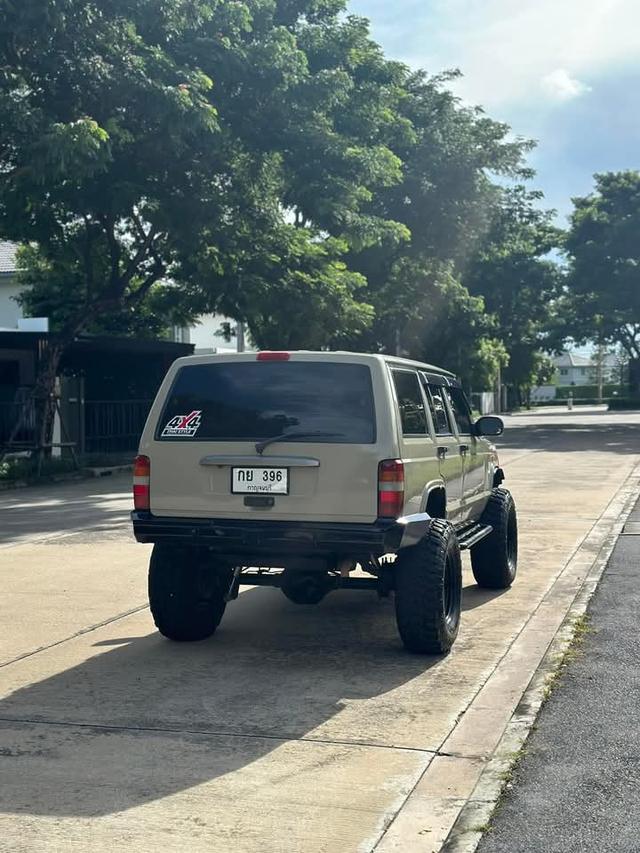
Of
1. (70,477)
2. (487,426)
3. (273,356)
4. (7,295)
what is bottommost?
(70,477)

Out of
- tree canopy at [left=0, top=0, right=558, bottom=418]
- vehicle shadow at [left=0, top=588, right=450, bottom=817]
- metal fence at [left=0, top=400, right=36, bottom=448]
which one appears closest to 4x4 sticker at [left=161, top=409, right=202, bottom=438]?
vehicle shadow at [left=0, top=588, right=450, bottom=817]

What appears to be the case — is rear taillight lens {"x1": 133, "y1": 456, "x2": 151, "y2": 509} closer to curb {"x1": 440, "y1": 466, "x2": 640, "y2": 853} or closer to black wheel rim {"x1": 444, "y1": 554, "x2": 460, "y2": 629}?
black wheel rim {"x1": 444, "y1": 554, "x2": 460, "y2": 629}

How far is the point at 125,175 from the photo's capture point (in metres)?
21.3

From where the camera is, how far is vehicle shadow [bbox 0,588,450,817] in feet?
16.3

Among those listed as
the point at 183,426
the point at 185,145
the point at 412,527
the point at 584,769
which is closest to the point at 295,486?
the point at 412,527

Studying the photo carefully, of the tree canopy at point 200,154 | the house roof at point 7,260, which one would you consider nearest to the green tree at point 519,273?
the tree canopy at point 200,154

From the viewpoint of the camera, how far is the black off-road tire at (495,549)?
9505 millimetres

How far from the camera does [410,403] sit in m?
7.53

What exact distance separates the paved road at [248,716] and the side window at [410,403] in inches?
57.5

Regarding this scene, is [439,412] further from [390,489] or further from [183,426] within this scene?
[183,426]

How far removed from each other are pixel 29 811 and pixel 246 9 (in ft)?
62.3

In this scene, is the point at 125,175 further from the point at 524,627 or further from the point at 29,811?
the point at 29,811

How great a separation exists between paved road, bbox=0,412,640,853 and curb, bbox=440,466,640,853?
6 cm

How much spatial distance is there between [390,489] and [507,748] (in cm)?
183
